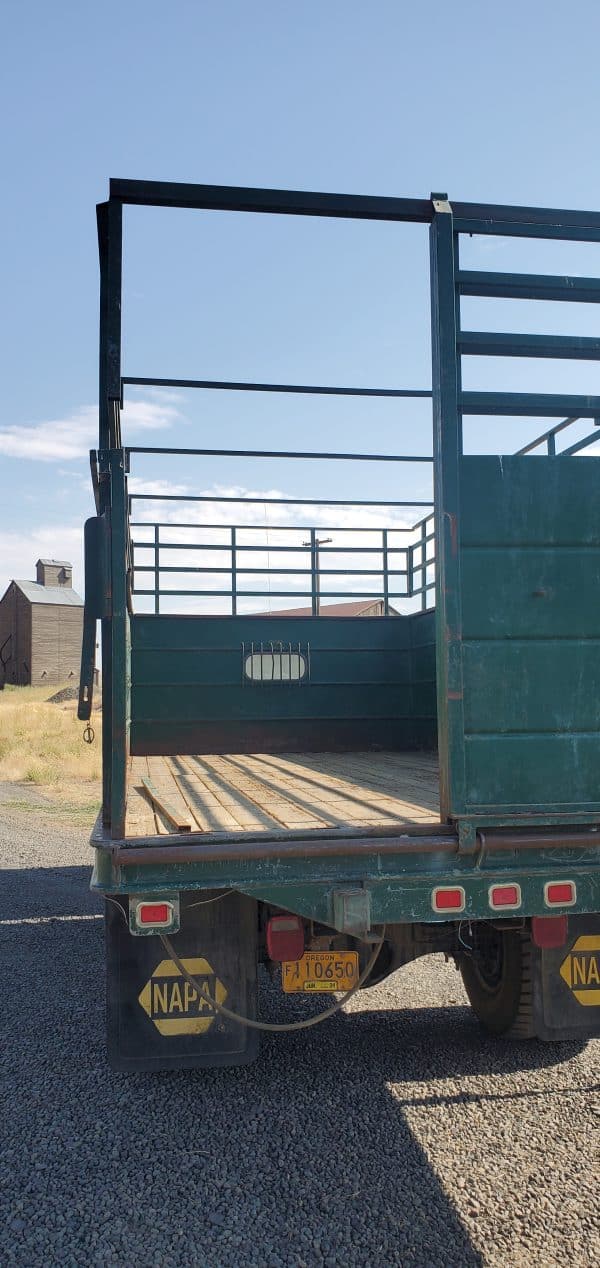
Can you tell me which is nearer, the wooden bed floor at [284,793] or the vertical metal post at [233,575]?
the wooden bed floor at [284,793]

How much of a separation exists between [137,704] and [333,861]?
418 cm

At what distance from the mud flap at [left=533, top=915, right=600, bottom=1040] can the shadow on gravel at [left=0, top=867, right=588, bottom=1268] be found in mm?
465

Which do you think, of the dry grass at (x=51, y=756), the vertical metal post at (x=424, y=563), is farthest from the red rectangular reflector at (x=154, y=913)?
the dry grass at (x=51, y=756)

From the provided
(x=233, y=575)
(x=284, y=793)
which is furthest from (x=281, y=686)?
(x=284, y=793)

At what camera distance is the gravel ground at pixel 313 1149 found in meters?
2.75

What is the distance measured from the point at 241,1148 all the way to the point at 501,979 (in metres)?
1.52

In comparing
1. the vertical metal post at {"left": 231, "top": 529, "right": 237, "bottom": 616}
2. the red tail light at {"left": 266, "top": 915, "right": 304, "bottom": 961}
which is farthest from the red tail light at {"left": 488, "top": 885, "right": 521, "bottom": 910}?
the vertical metal post at {"left": 231, "top": 529, "right": 237, "bottom": 616}

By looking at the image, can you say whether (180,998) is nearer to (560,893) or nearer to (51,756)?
(560,893)

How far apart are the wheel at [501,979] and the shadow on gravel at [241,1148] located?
6.4 inches

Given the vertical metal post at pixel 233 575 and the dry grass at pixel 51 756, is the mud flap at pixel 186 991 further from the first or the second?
the dry grass at pixel 51 756

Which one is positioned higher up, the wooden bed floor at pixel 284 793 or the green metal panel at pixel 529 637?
the green metal panel at pixel 529 637

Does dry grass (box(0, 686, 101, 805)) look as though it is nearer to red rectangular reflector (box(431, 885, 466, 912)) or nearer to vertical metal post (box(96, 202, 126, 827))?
vertical metal post (box(96, 202, 126, 827))

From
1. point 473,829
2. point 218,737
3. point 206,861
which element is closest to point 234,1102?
point 206,861

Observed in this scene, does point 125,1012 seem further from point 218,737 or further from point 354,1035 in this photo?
point 218,737
